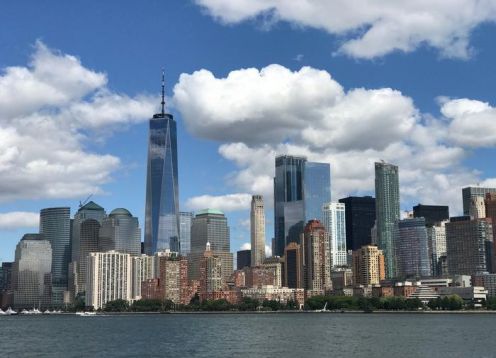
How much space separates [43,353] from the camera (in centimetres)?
11444

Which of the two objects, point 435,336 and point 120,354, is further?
point 435,336

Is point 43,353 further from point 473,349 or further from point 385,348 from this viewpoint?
point 473,349

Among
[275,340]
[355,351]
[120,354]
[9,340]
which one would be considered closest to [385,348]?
[355,351]

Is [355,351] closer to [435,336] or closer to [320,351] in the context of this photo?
[320,351]

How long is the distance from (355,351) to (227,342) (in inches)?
1058

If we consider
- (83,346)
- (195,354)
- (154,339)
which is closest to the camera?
(195,354)

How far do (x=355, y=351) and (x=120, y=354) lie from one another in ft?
108

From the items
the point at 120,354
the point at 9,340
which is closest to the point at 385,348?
the point at 120,354

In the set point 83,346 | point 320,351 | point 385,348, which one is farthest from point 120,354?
point 385,348

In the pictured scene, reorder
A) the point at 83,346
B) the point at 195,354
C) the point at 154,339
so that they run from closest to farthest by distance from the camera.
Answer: the point at 195,354 → the point at 83,346 → the point at 154,339

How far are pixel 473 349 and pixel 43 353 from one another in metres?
62.5

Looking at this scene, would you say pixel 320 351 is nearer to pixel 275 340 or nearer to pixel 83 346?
pixel 275 340

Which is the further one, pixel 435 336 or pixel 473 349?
pixel 435 336

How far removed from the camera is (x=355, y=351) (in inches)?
4382
